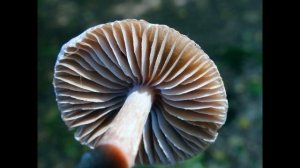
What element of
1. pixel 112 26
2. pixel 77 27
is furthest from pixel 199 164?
pixel 77 27

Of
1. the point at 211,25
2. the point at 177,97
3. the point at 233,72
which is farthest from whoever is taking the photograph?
the point at 211,25

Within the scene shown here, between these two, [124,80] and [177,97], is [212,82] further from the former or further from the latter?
[124,80]

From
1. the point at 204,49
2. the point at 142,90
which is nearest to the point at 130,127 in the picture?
the point at 142,90

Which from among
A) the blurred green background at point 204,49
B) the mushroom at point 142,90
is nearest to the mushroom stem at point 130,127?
the mushroom at point 142,90

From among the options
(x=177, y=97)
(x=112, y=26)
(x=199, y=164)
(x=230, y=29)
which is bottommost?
(x=199, y=164)

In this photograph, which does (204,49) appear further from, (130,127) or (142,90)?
(130,127)

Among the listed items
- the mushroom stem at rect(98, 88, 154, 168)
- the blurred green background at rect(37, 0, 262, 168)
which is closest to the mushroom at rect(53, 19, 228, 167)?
the mushroom stem at rect(98, 88, 154, 168)
